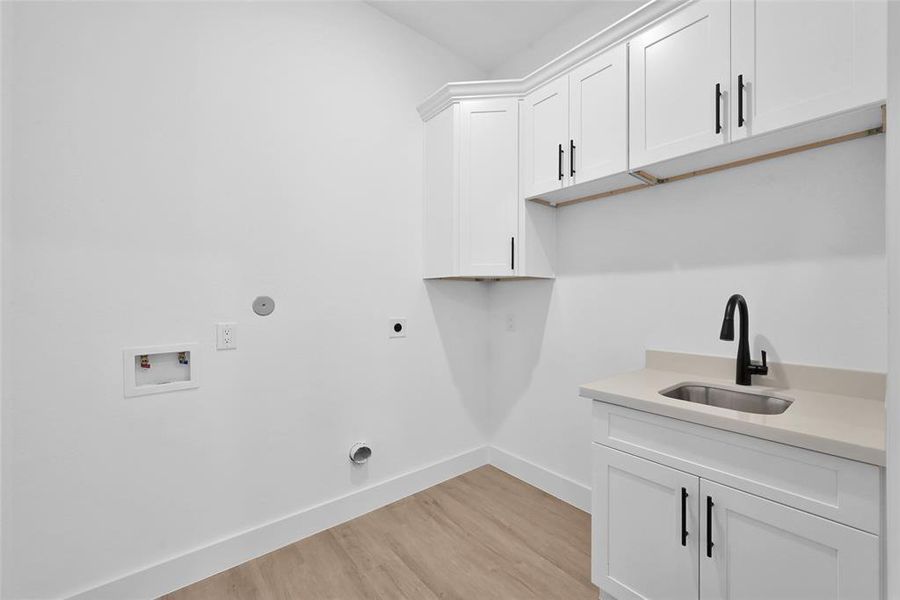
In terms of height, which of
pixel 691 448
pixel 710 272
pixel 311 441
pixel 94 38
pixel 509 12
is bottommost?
pixel 311 441

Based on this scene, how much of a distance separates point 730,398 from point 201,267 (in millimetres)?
2304

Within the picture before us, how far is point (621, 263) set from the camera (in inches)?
79.3

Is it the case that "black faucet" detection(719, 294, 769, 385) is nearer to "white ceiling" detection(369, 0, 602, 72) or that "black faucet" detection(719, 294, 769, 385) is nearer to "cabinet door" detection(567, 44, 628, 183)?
"cabinet door" detection(567, 44, 628, 183)

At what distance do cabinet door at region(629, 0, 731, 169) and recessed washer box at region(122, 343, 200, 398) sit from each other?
211cm

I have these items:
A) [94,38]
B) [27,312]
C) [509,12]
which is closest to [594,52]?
[509,12]

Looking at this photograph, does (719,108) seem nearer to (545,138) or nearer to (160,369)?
(545,138)

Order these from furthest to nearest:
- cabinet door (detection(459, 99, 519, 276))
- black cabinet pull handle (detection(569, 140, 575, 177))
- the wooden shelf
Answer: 1. cabinet door (detection(459, 99, 519, 276))
2. black cabinet pull handle (detection(569, 140, 575, 177))
3. the wooden shelf

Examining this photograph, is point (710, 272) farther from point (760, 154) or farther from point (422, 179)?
point (422, 179)

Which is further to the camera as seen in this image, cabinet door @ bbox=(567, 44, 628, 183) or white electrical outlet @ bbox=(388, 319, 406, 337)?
white electrical outlet @ bbox=(388, 319, 406, 337)

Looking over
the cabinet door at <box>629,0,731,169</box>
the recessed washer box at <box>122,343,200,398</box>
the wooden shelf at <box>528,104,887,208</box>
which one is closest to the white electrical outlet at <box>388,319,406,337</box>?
the recessed washer box at <box>122,343,200,398</box>

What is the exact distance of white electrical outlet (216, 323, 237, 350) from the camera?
170cm

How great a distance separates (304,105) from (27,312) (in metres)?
1.42

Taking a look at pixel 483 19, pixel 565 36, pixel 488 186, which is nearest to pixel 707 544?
pixel 488 186

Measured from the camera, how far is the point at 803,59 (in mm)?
1194
